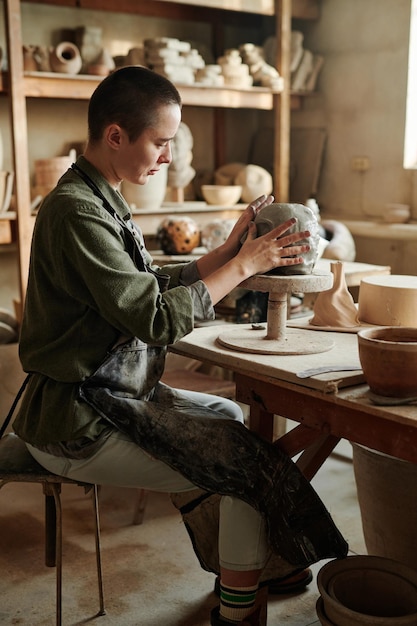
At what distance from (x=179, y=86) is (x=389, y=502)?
10.2 ft

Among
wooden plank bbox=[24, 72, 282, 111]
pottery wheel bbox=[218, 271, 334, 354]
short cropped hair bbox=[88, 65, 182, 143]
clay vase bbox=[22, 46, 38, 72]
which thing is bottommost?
pottery wheel bbox=[218, 271, 334, 354]

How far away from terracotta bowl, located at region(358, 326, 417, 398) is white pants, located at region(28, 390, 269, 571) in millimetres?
484

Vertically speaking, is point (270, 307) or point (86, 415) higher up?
point (270, 307)

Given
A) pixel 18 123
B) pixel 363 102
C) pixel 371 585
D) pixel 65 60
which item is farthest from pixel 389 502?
pixel 363 102

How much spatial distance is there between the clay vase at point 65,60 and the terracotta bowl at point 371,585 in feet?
10.5

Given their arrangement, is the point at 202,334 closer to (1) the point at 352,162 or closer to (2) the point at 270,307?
(2) the point at 270,307

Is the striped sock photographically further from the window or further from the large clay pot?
the window

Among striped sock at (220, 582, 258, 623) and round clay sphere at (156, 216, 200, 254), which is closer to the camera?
striped sock at (220, 582, 258, 623)

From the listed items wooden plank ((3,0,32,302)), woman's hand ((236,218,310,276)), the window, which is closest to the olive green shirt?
woman's hand ((236,218,310,276))

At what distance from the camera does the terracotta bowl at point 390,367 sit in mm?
1639

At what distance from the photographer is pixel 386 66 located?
16.0ft

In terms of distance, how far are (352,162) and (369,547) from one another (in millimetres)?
3342

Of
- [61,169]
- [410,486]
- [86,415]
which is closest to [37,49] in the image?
[61,169]

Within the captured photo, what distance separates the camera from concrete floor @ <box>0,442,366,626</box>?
2334 millimetres
